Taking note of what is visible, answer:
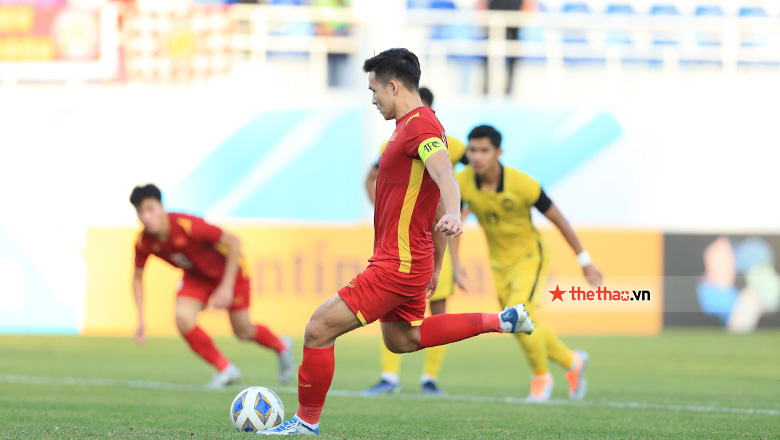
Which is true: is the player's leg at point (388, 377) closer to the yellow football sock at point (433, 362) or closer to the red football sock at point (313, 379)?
the yellow football sock at point (433, 362)

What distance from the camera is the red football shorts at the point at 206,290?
9.98m

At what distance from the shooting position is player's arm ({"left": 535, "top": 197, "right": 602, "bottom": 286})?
26.3ft

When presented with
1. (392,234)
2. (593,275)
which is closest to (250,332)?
(593,275)

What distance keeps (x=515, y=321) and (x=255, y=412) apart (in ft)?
4.87

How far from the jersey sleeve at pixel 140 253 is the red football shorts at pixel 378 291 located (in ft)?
13.6

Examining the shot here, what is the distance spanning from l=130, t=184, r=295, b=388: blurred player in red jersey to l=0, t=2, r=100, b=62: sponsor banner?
10547 millimetres

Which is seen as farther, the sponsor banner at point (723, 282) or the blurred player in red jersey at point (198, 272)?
the sponsor banner at point (723, 282)

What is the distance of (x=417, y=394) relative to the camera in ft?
30.0

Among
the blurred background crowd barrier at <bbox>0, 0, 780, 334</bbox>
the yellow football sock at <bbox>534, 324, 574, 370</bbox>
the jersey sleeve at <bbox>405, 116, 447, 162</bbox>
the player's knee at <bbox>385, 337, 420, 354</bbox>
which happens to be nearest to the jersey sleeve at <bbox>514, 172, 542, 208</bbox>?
the yellow football sock at <bbox>534, 324, 574, 370</bbox>

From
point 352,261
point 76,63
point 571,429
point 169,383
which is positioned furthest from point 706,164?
point 571,429

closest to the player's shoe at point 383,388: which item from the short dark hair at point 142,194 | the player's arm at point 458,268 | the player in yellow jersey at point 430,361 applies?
the player in yellow jersey at point 430,361

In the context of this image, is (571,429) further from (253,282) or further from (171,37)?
(171,37)

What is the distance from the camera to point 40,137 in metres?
18.8

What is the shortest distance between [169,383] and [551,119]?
11.5 metres
